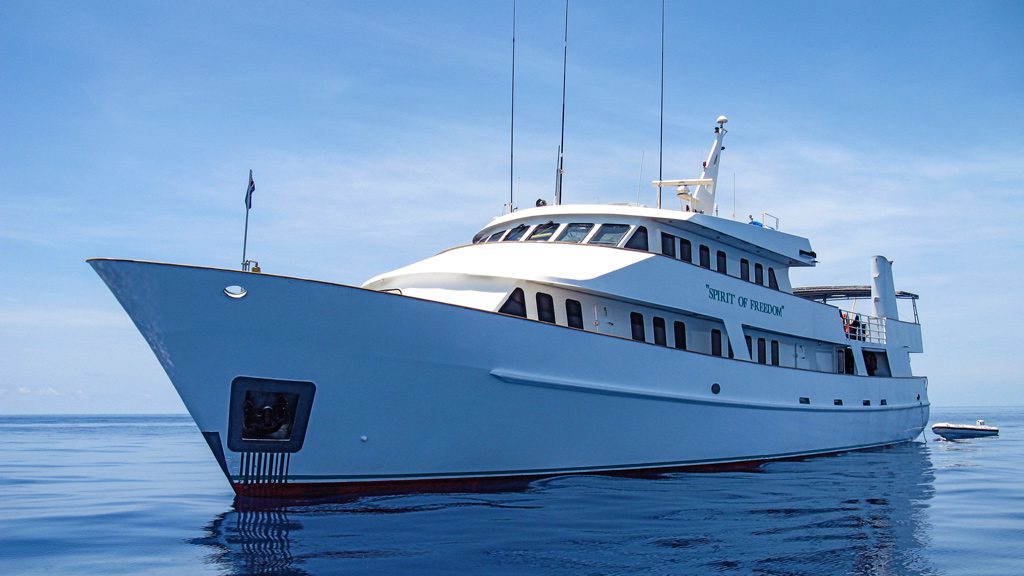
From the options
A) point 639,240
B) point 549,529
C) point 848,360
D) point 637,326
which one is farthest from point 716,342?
point 549,529

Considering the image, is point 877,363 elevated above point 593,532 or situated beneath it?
elevated above

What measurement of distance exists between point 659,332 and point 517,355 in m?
4.33

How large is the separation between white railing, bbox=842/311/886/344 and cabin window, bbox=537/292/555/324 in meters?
11.7

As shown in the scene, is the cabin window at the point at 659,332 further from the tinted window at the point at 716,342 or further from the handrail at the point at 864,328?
the handrail at the point at 864,328

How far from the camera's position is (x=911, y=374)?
2341cm

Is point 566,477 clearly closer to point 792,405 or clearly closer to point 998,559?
point 998,559

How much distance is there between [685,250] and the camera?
49.4 ft

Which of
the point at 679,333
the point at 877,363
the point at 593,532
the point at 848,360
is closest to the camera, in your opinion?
the point at 593,532

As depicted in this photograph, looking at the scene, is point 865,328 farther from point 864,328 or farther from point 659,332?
point 659,332

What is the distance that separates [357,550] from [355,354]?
10.0 feet

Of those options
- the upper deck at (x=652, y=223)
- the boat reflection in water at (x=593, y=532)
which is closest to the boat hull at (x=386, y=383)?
the boat reflection in water at (x=593, y=532)

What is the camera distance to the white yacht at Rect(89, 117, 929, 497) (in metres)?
8.98

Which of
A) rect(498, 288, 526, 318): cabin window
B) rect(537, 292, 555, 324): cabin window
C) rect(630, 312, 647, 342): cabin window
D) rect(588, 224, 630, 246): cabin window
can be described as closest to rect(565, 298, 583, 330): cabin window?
rect(537, 292, 555, 324): cabin window

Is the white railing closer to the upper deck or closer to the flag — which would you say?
the upper deck
